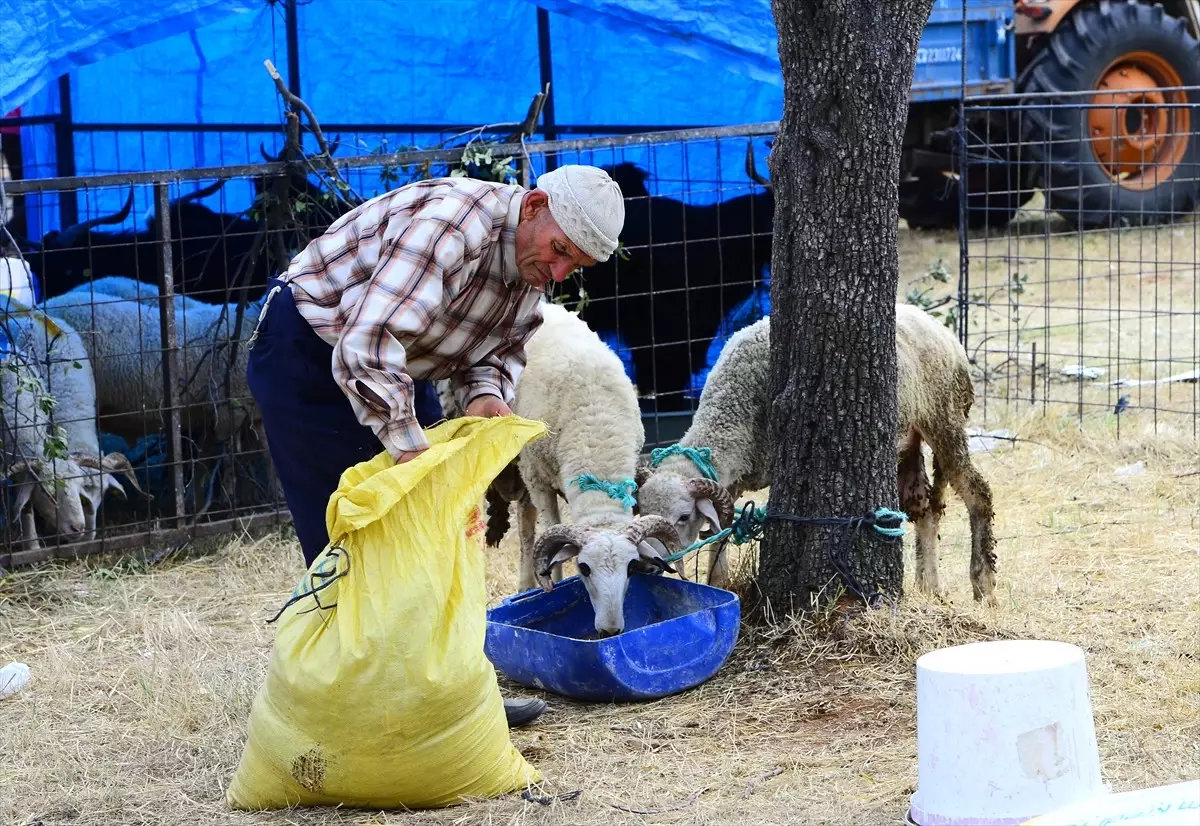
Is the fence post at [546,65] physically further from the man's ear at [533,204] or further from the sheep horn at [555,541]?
the man's ear at [533,204]

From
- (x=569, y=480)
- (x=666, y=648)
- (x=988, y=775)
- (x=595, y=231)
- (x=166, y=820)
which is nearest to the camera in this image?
(x=988, y=775)

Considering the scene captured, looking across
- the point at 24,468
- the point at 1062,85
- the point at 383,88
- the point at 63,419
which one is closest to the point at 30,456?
the point at 24,468

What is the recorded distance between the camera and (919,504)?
19.1 feet

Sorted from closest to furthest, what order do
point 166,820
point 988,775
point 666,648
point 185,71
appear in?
point 988,775 → point 166,820 → point 666,648 → point 185,71

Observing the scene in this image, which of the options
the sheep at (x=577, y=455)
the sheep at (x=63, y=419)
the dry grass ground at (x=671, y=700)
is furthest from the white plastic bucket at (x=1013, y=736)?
the sheep at (x=63, y=419)

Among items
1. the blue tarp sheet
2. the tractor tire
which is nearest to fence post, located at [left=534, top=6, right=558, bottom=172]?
the blue tarp sheet

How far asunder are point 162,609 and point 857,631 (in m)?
2.93

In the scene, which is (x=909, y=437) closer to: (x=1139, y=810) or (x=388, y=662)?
(x=388, y=662)

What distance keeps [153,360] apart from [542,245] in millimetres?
4597

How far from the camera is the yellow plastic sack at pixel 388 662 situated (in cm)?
328

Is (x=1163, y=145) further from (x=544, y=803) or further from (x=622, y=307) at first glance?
(x=544, y=803)

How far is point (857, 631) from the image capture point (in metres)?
4.42

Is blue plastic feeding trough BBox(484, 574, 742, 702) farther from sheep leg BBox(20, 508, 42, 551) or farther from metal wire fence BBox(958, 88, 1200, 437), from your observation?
metal wire fence BBox(958, 88, 1200, 437)

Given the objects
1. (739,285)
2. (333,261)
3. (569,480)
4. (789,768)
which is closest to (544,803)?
(789,768)
